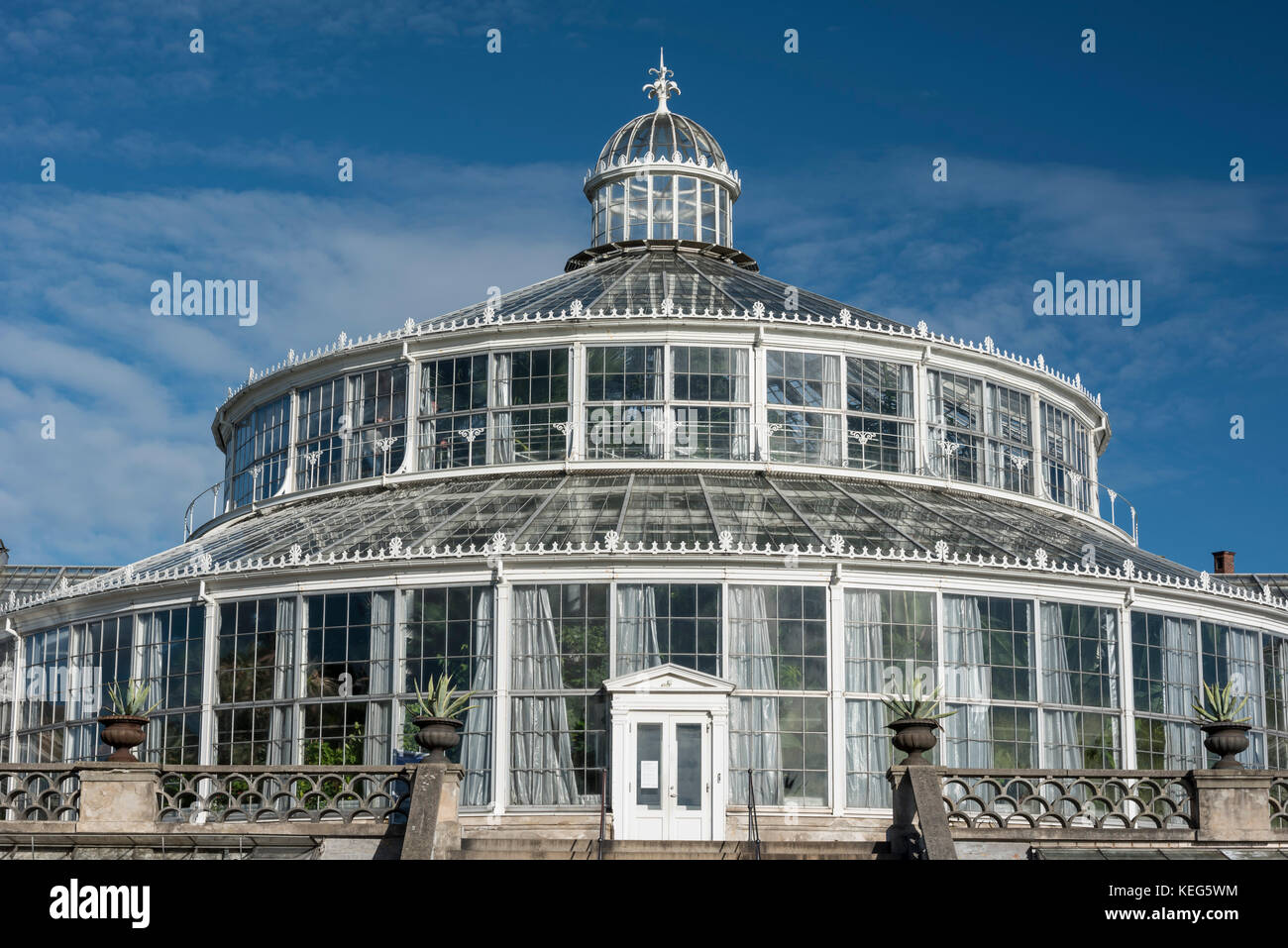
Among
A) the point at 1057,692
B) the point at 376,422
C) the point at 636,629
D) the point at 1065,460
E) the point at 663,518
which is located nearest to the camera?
the point at 636,629

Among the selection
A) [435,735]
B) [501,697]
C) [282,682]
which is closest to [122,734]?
[435,735]

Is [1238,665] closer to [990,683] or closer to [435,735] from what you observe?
[990,683]

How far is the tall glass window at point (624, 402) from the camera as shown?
128 ft

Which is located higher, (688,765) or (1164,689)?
(1164,689)

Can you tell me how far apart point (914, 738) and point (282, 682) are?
14266 mm

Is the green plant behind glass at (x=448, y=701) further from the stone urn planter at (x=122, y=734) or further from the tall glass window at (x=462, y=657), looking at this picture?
the stone urn planter at (x=122, y=734)

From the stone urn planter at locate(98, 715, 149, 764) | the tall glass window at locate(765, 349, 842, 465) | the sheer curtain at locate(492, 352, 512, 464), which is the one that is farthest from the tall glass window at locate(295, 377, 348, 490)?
the stone urn planter at locate(98, 715, 149, 764)

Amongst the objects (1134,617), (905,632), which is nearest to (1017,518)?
(1134,617)

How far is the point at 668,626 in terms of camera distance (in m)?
33.1

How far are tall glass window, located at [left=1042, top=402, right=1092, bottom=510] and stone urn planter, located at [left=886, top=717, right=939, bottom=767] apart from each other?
734 inches

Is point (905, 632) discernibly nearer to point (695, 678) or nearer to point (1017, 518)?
point (695, 678)

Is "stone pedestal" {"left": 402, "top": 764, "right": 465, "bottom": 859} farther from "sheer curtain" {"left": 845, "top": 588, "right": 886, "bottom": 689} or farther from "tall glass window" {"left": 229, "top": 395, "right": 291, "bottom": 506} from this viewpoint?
"tall glass window" {"left": 229, "top": 395, "right": 291, "bottom": 506}

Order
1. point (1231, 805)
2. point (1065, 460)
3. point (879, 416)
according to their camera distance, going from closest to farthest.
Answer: point (1231, 805) < point (879, 416) < point (1065, 460)
